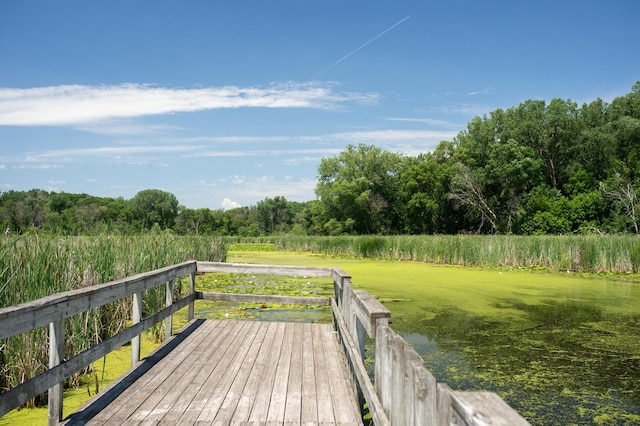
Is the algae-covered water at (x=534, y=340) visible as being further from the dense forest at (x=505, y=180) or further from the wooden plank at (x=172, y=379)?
the dense forest at (x=505, y=180)

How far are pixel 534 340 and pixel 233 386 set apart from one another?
5054 mm

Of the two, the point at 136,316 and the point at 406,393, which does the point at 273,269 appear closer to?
the point at 136,316

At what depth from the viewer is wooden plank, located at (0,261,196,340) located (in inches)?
95.0

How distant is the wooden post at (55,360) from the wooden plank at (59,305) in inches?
2.8

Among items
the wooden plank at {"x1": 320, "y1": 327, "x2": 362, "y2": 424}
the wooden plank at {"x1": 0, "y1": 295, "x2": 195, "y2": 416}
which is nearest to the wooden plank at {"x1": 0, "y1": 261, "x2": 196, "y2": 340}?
the wooden plank at {"x1": 0, "y1": 295, "x2": 195, "y2": 416}

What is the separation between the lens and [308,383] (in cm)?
380

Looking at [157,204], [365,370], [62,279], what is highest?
[157,204]

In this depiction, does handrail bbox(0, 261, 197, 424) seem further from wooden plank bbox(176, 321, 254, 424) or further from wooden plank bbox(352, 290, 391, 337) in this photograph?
wooden plank bbox(352, 290, 391, 337)

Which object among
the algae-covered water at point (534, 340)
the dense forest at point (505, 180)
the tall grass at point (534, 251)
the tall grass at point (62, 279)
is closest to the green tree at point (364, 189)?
the dense forest at point (505, 180)

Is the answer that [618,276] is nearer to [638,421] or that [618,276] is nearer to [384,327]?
[638,421]

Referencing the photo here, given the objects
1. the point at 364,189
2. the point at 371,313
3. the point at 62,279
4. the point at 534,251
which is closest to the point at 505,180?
the point at 364,189

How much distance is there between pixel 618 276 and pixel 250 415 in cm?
1583

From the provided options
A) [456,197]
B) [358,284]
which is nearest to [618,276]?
[358,284]

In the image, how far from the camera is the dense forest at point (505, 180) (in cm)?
3469
